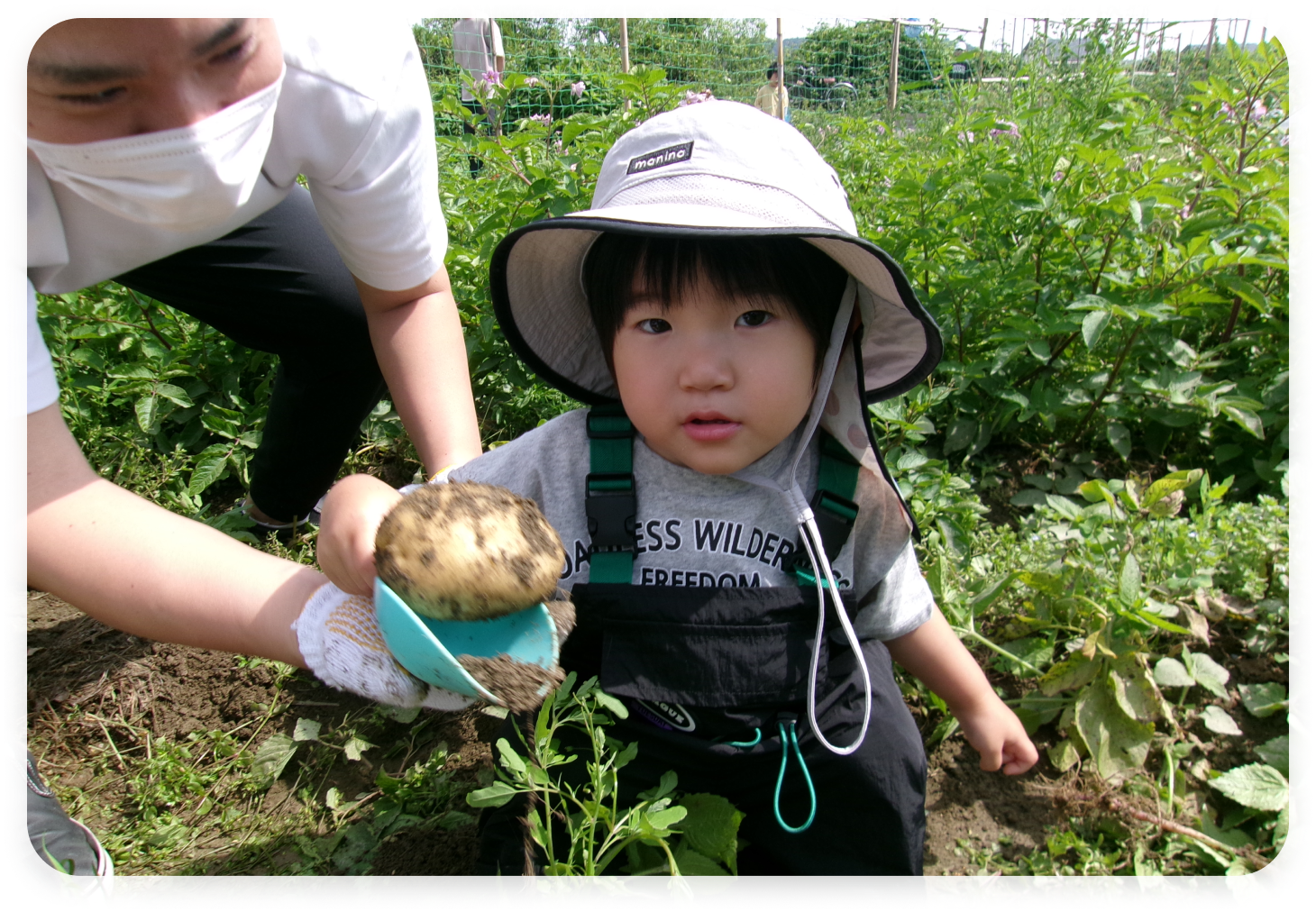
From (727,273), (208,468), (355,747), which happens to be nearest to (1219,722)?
(727,273)

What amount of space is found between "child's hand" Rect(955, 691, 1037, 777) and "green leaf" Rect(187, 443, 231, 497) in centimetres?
239

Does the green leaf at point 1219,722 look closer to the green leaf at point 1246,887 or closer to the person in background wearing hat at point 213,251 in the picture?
the green leaf at point 1246,887

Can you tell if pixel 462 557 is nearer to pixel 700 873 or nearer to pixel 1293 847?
pixel 700 873

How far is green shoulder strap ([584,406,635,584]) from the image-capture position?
1590mm

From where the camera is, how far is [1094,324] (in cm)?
248

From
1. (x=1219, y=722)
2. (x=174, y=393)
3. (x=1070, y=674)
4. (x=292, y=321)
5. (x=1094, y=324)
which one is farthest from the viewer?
(x=174, y=393)

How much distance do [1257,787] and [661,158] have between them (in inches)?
69.6

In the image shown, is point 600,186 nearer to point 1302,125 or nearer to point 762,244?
point 762,244

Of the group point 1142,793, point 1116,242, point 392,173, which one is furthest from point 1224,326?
point 392,173

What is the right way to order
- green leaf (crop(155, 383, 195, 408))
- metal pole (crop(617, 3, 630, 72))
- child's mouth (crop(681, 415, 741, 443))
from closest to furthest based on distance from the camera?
child's mouth (crop(681, 415, 741, 443)), green leaf (crop(155, 383, 195, 408)), metal pole (crop(617, 3, 630, 72))

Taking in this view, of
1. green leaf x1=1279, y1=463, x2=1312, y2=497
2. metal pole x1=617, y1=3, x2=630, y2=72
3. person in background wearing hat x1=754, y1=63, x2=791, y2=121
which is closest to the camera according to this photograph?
green leaf x1=1279, y1=463, x2=1312, y2=497

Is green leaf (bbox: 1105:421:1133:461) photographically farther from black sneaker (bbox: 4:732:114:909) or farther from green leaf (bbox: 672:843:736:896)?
black sneaker (bbox: 4:732:114:909)

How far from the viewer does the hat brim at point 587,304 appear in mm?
1386

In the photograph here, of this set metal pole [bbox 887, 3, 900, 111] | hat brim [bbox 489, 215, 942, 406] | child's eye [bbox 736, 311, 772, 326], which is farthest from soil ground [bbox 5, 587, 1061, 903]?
metal pole [bbox 887, 3, 900, 111]
